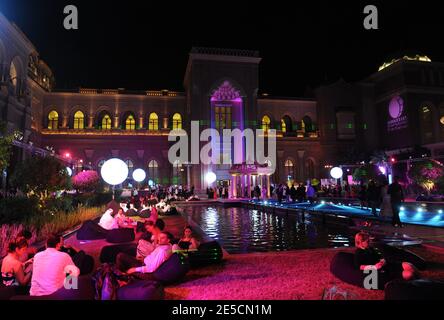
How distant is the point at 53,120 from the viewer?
4319 centimetres

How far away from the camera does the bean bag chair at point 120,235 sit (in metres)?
9.56

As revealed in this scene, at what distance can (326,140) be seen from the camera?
154 feet

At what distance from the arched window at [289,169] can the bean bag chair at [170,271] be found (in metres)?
42.0

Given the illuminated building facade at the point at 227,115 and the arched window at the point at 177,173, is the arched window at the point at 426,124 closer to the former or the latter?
the illuminated building facade at the point at 227,115

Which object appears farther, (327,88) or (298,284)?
(327,88)

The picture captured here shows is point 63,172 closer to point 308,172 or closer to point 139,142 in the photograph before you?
point 139,142

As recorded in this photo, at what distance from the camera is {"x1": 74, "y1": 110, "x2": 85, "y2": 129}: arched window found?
4353 centimetres

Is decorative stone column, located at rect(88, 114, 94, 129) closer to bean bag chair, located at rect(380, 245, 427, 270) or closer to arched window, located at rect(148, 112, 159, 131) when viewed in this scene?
arched window, located at rect(148, 112, 159, 131)

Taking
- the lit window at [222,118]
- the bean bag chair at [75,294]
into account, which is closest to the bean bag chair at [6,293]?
the bean bag chair at [75,294]

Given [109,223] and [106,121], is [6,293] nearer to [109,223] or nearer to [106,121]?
[109,223]

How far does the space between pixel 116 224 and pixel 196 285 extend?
634 cm

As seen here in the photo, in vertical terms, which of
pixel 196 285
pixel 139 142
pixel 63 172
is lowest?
pixel 196 285
